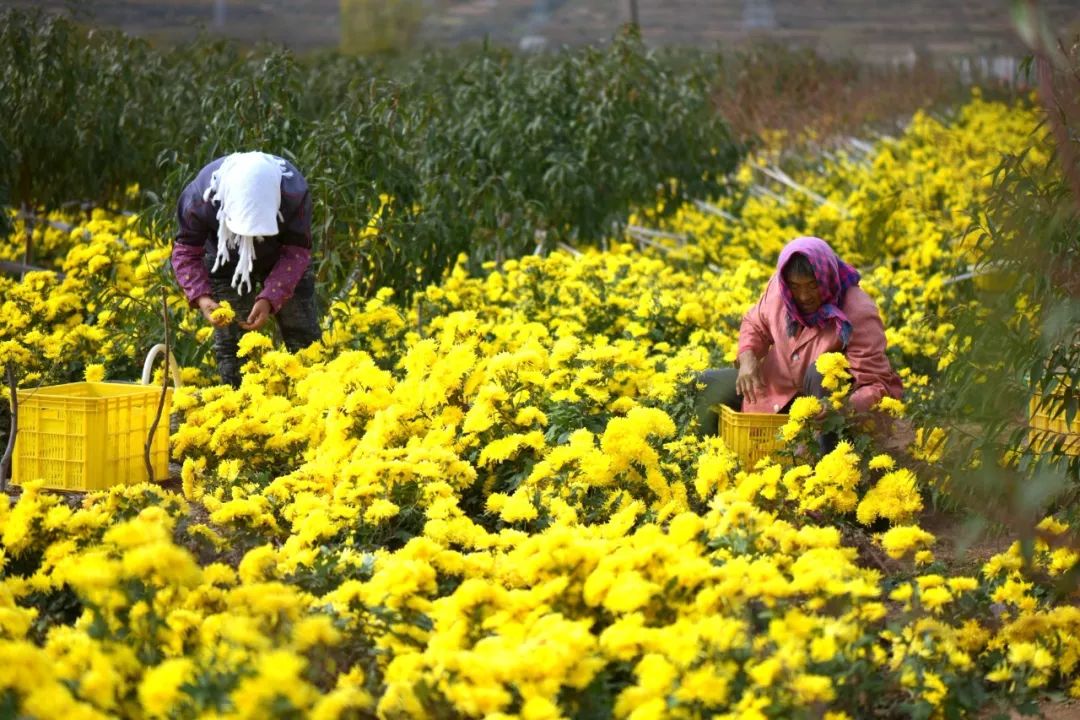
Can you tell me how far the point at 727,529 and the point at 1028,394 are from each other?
30.6 inches

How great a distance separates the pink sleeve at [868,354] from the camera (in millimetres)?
4984

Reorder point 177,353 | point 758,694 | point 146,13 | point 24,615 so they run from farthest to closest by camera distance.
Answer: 1. point 146,13
2. point 177,353
3. point 24,615
4. point 758,694

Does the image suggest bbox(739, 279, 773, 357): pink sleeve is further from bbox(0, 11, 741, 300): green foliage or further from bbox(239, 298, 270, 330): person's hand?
bbox(0, 11, 741, 300): green foliage

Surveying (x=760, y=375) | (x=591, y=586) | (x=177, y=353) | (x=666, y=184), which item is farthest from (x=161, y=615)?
(x=666, y=184)

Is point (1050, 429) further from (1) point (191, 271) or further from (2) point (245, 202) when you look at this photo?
(1) point (191, 271)

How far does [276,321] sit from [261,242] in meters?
0.43

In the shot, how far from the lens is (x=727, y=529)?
10.9 feet

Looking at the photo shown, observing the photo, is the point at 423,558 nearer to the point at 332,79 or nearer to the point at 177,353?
the point at 177,353

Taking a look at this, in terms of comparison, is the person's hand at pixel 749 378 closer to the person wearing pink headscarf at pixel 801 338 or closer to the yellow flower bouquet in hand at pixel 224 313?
the person wearing pink headscarf at pixel 801 338

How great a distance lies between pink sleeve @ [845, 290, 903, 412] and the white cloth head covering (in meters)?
2.10

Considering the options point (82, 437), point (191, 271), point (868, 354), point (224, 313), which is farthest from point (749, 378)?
point (82, 437)

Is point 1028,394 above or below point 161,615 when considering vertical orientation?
above

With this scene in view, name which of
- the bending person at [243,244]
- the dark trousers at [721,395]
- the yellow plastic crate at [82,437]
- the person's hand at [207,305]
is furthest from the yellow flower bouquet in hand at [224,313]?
the dark trousers at [721,395]

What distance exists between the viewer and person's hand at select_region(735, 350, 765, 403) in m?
5.21
